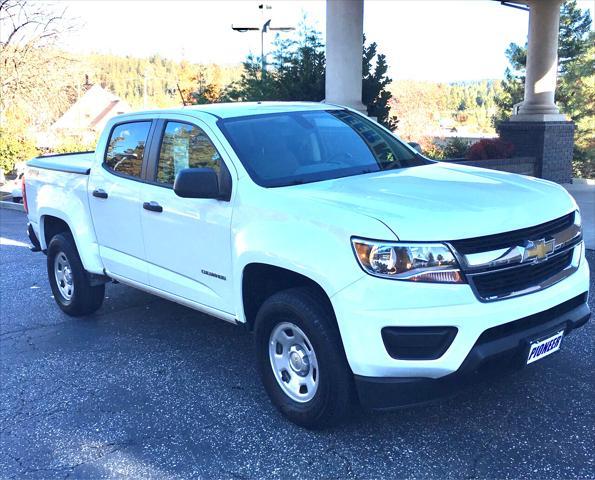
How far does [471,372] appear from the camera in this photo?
3.05 m

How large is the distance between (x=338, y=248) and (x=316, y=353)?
594 millimetres

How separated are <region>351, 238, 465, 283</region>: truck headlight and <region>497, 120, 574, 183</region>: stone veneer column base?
1163cm

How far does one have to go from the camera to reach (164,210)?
4398mm

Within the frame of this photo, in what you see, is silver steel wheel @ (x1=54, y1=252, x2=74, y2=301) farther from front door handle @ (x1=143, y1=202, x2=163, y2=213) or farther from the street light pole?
the street light pole

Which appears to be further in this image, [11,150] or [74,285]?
[11,150]

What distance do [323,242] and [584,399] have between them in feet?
6.66

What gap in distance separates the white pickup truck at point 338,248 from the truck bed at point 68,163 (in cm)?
45

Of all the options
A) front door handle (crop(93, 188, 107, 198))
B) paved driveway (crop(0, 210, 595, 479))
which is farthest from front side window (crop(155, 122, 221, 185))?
paved driveway (crop(0, 210, 595, 479))

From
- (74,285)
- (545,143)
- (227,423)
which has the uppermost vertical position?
(545,143)

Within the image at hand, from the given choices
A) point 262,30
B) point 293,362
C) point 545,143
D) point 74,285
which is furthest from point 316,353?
point 262,30

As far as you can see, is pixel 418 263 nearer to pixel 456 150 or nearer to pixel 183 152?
pixel 183 152

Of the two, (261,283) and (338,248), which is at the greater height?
(338,248)

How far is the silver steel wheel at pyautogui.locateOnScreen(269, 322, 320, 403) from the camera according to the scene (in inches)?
138

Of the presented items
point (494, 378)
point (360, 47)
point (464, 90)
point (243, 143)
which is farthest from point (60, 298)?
point (464, 90)
